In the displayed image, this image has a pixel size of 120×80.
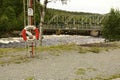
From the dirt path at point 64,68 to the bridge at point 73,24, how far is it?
10118 centimetres

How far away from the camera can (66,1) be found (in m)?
30.4

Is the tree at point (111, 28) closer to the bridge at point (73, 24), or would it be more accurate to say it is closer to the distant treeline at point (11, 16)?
the distant treeline at point (11, 16)

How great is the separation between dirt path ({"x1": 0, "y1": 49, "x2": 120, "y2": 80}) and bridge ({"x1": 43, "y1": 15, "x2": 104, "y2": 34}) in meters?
101

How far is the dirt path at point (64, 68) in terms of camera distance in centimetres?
1326

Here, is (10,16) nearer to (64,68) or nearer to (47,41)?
(47,41)

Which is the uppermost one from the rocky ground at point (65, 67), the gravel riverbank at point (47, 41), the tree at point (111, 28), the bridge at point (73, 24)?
the rocky ground at point (65, 67)

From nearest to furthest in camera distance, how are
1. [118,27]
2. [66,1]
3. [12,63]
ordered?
[12,63] → [66,1] → [118,27]

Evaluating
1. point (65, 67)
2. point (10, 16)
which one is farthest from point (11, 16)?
point (65, 67)

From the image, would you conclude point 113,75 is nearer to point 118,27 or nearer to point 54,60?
point 54,60

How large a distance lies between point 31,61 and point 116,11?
38321 mm

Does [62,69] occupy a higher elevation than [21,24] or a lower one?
higher

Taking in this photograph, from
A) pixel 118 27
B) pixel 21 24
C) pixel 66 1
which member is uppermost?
pixel 66 1

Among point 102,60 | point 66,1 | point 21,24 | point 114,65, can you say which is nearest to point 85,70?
point 114,65

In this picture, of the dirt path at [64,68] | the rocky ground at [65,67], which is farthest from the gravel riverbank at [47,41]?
the dirt path at [64,68]
